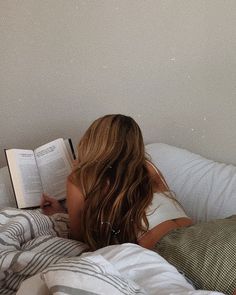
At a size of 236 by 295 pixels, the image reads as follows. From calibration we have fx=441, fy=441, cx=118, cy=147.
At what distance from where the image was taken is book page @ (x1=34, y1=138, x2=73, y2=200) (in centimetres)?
168

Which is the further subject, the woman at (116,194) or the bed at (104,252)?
the woman at (116,194)

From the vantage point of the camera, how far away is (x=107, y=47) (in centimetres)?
190

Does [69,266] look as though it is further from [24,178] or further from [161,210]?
[24,178]

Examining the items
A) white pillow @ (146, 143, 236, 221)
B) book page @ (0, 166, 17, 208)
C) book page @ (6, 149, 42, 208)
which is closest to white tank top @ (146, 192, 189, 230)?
white pillow @ (146, 143, 236, 221)

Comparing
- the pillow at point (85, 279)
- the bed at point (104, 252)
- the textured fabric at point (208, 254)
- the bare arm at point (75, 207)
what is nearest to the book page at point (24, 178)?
the bed at point (104, 252)

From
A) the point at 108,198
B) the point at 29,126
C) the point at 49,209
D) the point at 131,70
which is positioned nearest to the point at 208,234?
the point at 108,198

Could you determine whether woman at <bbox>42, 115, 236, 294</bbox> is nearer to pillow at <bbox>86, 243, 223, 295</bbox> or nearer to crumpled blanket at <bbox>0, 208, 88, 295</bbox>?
crumpled blanket at <bbox>0, 208, 88, 295</bbox>

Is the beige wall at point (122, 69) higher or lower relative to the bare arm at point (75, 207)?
higher

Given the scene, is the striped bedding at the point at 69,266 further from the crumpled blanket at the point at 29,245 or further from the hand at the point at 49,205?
the hand at the point at 49,205

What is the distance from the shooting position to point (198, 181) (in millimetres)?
Answer: 1626

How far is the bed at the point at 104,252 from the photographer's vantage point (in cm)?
80

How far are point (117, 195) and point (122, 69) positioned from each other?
74 centimetres

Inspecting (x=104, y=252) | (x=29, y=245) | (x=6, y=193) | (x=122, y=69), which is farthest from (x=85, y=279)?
(x=122, y=69)

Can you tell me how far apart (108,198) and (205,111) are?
2.03 feet
